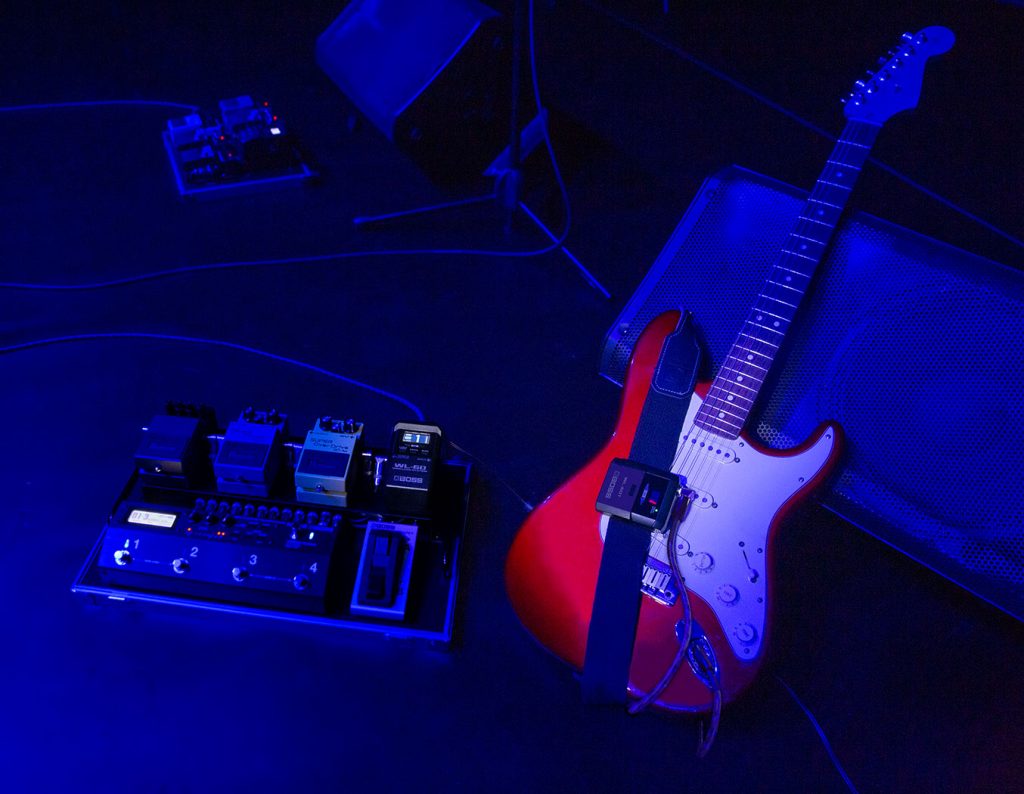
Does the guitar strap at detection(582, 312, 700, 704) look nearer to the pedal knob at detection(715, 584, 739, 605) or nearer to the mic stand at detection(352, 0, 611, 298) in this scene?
the pedal knob at detection(715, 584, 739, 605)

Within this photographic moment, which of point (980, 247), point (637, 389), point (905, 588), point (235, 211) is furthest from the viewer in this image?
point (235, 211)

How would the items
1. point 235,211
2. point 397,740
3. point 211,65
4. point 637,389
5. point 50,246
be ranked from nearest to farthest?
point 397,740
point 637,389
point 50,246
point 235,211
point 211,65

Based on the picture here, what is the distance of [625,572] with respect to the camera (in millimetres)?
1192

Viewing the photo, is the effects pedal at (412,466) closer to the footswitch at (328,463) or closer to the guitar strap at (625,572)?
the footswitch at (328,463)

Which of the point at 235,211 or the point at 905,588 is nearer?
the point at 905,588

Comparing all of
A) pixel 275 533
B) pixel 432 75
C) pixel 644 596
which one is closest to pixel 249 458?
pixel 275 533

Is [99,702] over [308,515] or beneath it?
beneath

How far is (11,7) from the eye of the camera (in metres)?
2.78

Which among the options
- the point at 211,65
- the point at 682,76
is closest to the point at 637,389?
the point at 682,76

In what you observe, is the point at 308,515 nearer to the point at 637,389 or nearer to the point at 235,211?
the point at 637,389

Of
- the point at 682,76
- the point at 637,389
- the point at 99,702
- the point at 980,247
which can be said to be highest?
the point at 682,76

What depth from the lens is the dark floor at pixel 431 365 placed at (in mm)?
1242

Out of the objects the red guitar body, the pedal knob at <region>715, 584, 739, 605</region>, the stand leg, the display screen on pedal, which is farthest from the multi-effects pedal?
the stand leg

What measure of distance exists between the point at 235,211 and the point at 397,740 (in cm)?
147
